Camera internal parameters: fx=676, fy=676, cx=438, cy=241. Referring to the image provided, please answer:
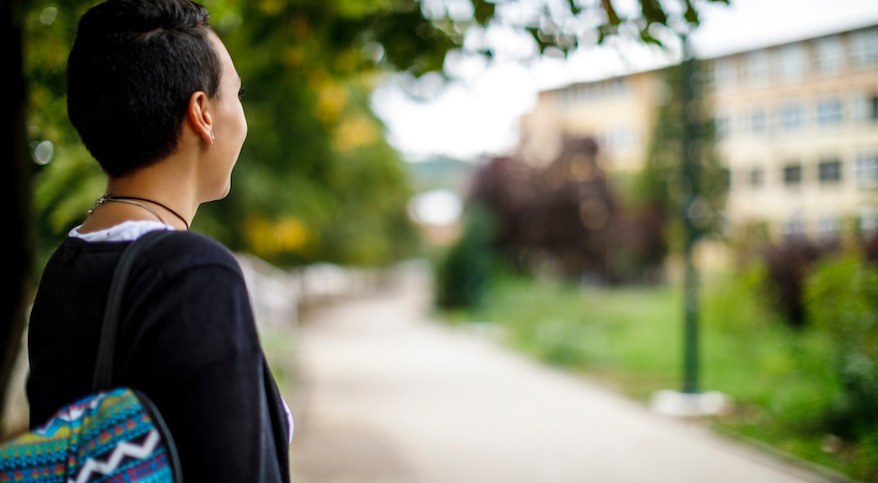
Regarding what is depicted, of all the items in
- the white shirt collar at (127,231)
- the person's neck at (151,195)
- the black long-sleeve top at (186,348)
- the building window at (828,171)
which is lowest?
the building window at (828,171)

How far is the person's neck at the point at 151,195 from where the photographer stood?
1128mm

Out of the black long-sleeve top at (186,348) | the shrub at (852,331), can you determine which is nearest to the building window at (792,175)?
the shrub at (852,331)

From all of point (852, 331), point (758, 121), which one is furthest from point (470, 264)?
point (758, 121)

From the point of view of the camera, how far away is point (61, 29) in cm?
358

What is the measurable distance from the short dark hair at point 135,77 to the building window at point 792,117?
957 inches

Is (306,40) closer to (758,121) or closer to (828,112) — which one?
(828,112)

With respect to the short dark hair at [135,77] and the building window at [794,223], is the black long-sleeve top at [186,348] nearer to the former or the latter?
the short dark hair at [135,77]

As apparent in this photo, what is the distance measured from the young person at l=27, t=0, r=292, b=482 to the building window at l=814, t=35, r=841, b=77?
1337 cm

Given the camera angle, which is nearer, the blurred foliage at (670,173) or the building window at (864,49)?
the building window at (864,49)

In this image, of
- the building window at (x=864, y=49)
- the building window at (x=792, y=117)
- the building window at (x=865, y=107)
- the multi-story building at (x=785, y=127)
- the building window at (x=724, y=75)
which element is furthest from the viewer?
the building window at (x=724, y=75)

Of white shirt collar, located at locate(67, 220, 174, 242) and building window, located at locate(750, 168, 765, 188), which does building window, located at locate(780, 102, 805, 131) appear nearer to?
building window, located at locate(750, 168, 765, 188)

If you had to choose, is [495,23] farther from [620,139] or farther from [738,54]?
[620,139]

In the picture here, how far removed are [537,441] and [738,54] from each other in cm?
3169

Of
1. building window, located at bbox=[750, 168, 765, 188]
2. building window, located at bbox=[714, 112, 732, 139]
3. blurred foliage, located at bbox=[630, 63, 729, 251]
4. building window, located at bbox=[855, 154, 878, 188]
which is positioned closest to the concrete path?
building window, located at bbox=[855, 154, 878, 188]
